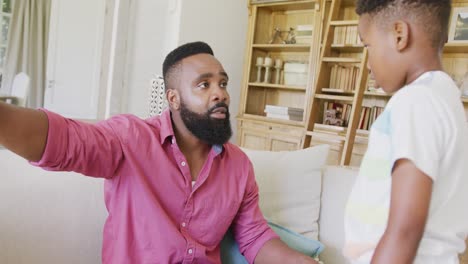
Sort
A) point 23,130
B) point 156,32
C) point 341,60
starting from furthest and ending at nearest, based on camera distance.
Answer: point 156,32 < point 341,60 < point 23,130

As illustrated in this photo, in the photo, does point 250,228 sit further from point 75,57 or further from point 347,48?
point 347,48

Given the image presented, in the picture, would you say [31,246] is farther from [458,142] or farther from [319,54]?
[319,54]

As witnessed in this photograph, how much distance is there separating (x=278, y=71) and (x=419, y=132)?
362cm

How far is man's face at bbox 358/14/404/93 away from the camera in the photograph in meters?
0.66

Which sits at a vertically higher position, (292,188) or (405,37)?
(405,37)

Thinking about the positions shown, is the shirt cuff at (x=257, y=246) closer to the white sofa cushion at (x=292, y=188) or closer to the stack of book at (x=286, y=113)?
the white sofa cushion at (x=292, y=188)

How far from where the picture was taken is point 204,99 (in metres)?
1.34

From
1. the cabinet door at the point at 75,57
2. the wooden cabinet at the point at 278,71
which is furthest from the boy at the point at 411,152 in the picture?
the wooden cabinet at the point at 278,71

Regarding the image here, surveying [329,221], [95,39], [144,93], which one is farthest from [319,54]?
[329,221]

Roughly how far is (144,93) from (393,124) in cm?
325

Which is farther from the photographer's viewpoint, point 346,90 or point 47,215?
point 346,90

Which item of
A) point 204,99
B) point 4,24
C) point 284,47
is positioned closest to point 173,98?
point 204,99

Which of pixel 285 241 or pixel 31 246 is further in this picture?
pixel 285 241

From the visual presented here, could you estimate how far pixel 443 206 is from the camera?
648mm
